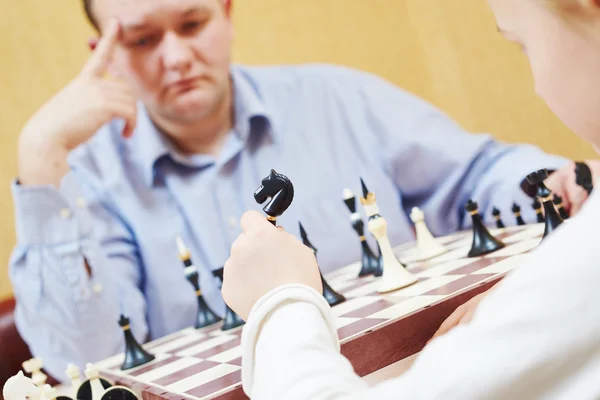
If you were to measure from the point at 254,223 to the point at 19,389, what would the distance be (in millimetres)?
491

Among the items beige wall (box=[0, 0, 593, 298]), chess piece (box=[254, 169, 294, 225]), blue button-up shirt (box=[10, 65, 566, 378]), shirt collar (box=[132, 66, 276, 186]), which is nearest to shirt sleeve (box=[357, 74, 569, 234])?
blue button-up shirt (box=[10, 65, 566, 378])

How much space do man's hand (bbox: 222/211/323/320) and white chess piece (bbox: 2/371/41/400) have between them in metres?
0.43

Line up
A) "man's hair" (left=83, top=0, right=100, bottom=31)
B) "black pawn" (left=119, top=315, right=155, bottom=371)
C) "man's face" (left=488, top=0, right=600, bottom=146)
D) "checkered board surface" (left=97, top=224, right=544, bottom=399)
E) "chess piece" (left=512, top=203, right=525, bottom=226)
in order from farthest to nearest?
"man's hair" (left=83, top=0, right=100, bottom=31) < "chess piece" (left=512, top=203, right=525, bottom=226) < "black pawn" (left=119, top=315, right=155, bottom=371) < "checkered board surface" (left=97, top=224, right=544, bottom=399) < "man's face" (left=488, top=0, right=600, bottom=146)

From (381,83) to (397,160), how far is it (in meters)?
0.43

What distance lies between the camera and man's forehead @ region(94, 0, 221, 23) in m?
2.06

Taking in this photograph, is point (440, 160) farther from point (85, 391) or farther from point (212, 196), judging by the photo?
point (85, 391)

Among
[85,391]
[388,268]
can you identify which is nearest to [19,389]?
[85,391]

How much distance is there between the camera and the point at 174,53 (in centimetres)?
204

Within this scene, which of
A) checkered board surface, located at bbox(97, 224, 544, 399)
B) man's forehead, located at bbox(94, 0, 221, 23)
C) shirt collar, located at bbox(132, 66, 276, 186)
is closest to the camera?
checkered board surface, located at bbox(97, 224, 544, 399)

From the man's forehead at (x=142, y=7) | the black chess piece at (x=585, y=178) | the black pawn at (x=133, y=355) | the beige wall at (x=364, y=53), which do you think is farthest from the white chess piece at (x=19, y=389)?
the beige wall at (x=364, y=53)

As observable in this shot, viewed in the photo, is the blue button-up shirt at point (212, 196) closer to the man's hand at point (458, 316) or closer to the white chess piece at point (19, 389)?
the white chess piece at point (19, 389)

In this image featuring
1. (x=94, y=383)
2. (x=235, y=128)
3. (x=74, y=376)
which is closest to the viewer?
(x=94, y=383)

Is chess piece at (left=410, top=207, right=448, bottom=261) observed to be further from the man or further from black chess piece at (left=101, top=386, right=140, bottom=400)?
black chess piece at (left=101, top=386, right=140, bottom=400)

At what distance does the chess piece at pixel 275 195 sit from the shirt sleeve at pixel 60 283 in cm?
131
